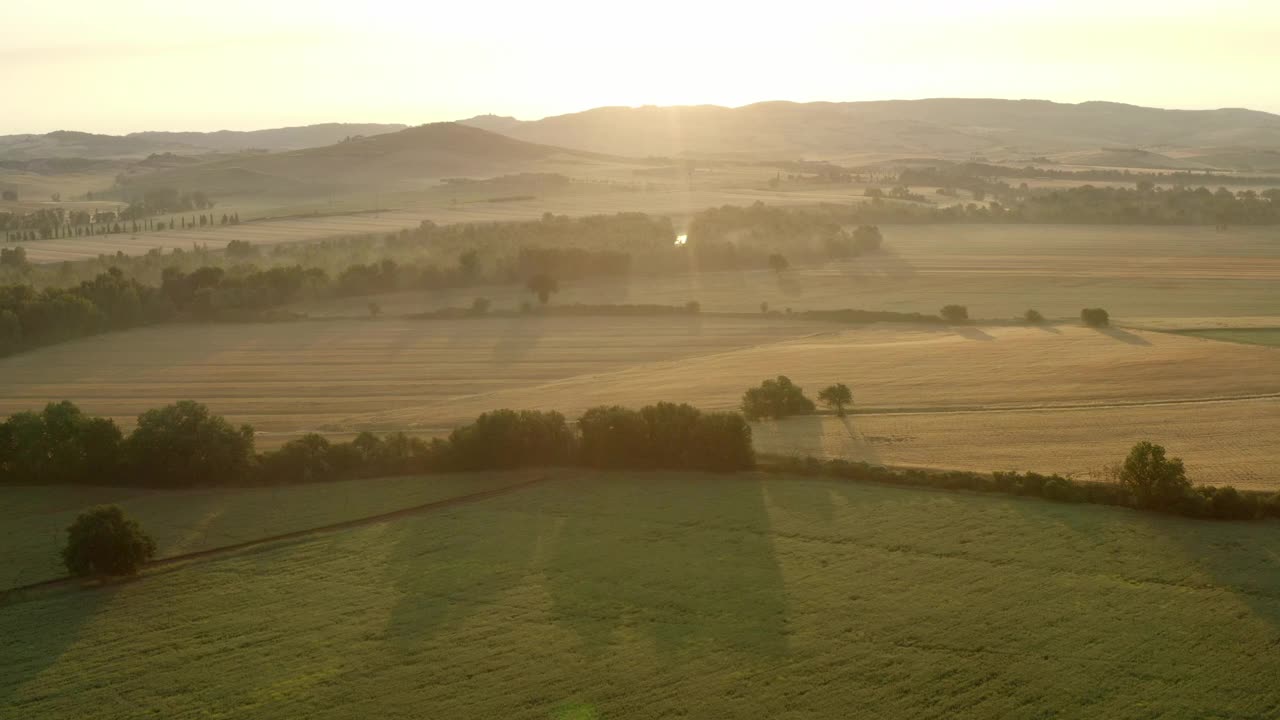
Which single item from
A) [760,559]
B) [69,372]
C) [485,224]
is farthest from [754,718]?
[485,224]

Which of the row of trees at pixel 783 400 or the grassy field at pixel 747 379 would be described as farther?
the row of trees at pixel 783 400

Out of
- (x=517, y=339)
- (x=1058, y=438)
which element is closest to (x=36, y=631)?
(x=1058, y=438)

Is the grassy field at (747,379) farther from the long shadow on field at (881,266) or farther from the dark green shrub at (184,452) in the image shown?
the long shadow on field at (881,266)

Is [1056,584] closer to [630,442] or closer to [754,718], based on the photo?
[754,718]

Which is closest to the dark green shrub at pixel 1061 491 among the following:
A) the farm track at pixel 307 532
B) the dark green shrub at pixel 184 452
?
the farm track at pixel 307 532

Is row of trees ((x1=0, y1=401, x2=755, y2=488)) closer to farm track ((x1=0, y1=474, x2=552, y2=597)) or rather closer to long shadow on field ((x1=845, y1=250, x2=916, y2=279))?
farm track ((x1=0, y1=474, x2=552, y2=597))

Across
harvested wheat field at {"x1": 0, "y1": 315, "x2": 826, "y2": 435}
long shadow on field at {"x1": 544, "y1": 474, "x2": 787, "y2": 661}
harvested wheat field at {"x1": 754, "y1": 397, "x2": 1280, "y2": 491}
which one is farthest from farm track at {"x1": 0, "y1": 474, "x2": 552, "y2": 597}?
harvested wheat field at {"x1": 0, "y1": 315, "x2": 826, "y2": 435}
